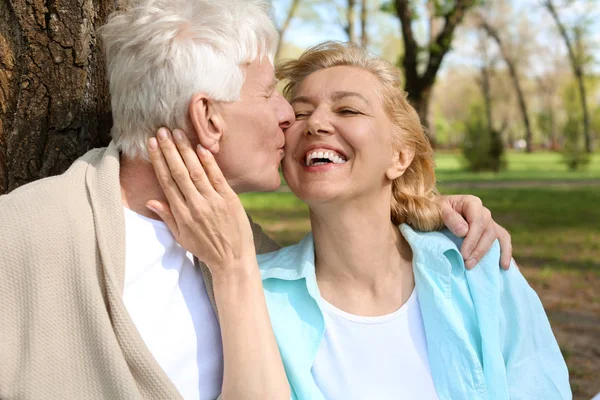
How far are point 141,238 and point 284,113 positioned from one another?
2.28 feet

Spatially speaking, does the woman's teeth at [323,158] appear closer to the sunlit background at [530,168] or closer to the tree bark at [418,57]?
the sunlit background at [530,168]

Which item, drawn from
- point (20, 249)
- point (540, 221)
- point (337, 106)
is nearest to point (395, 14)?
point (540, 221)

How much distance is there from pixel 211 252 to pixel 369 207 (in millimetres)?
766

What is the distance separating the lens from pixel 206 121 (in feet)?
7.53

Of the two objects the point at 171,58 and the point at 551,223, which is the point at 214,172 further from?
the point at 551,223

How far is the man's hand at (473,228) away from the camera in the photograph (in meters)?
2.63

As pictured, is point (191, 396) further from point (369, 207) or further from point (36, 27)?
point (36, 27)

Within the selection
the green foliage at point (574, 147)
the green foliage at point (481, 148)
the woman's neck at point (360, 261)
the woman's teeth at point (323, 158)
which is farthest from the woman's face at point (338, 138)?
the green foliage at point (574, 147)

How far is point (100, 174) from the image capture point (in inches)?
88.4

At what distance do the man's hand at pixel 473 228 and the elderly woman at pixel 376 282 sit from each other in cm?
4

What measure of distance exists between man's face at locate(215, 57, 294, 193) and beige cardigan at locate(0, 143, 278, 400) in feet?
1.69

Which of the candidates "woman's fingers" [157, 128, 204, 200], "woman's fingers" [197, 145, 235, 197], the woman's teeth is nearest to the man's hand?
the woman's teeth

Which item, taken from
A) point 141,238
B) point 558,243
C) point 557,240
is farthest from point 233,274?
point 557,240

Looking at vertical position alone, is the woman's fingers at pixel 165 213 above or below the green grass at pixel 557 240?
above
